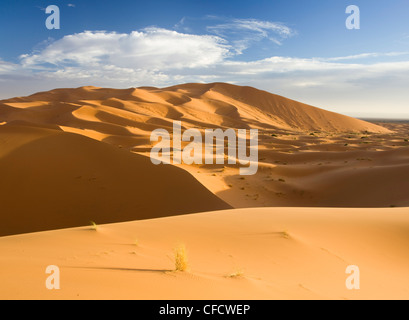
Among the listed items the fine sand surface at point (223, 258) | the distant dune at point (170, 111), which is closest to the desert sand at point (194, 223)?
the fine sand surface at point (223, 258)

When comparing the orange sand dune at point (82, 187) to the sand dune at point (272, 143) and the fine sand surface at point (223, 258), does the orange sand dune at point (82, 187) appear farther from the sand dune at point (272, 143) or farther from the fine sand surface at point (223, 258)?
the fine sand surface at point (223, 258)

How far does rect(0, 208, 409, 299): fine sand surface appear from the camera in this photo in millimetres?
2703

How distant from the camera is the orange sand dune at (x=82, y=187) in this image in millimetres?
9492

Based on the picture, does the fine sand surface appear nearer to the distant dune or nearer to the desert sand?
the desert sand

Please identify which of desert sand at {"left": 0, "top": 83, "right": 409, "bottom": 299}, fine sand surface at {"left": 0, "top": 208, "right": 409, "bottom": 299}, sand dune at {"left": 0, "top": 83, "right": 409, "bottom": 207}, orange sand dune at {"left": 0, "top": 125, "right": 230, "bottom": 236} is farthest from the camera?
sand dune at {"left": 0, "top": 83, "right": 409, "bottom": 207}

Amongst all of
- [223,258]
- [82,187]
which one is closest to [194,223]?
[223,258]

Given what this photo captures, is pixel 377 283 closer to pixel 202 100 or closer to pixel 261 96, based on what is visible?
pixel 202 100

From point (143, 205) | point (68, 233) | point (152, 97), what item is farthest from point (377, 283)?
point (152, 97)

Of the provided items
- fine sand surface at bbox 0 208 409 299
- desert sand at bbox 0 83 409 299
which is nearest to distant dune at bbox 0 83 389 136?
desert sand at bbox 0 83 409 299

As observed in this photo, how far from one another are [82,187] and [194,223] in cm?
633

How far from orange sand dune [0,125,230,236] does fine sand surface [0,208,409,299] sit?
13.7 ft

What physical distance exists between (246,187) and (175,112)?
38832 millimetres

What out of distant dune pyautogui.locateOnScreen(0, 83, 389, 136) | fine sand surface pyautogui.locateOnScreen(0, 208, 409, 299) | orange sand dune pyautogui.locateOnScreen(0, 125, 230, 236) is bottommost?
fine sand surface pyautogui.locateOnScreen(0, 208, 409, 299)

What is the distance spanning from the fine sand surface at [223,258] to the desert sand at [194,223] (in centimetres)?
2
